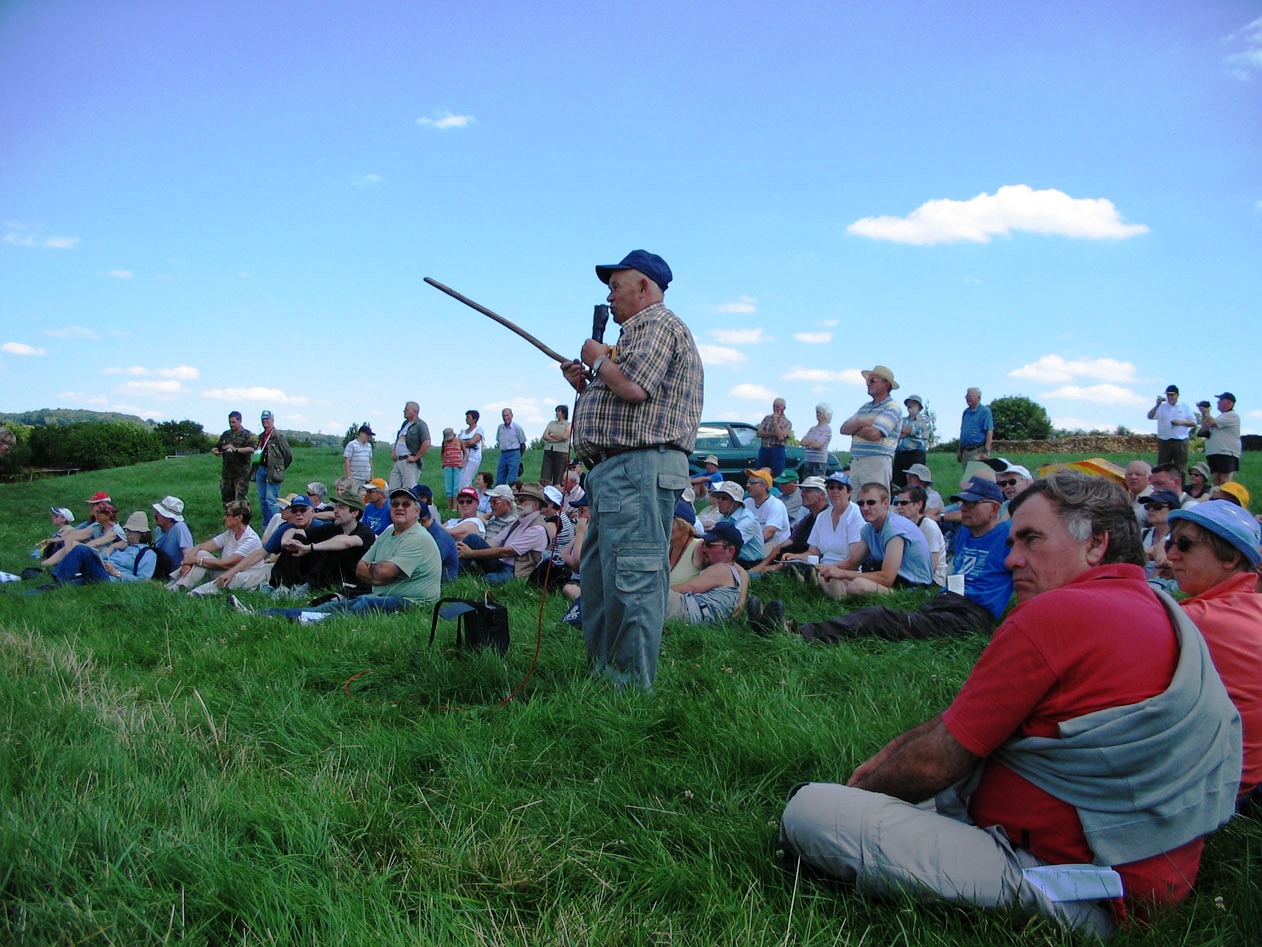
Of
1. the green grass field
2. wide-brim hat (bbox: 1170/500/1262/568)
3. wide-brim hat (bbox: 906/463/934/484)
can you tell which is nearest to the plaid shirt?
the green grass field

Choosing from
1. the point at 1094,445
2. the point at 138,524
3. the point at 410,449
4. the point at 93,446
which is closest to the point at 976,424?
the point at 410,449

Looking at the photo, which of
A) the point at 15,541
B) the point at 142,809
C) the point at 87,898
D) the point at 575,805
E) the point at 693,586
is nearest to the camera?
the point at 87,898

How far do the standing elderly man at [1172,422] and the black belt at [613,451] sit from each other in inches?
472

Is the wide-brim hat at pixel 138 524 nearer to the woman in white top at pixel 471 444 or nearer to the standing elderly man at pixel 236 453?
the standing elderly man at pixel 236 453

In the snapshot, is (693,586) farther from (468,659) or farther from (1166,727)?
(1166,727)

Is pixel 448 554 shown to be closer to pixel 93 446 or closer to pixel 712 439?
pixel 712 439

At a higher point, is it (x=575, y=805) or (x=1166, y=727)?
(x=1166, y=727)

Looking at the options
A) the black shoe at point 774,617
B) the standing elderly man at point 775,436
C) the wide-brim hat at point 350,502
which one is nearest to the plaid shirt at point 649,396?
the black shoe at point 774,617

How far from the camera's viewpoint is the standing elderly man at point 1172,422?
13992 millimetres

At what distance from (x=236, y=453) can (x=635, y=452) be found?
12550mm

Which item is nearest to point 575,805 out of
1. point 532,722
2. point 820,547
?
point 532,722

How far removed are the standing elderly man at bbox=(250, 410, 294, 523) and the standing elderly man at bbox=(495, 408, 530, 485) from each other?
3564 millimetres

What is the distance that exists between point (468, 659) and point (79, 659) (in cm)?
241

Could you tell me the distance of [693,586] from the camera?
7359mm
